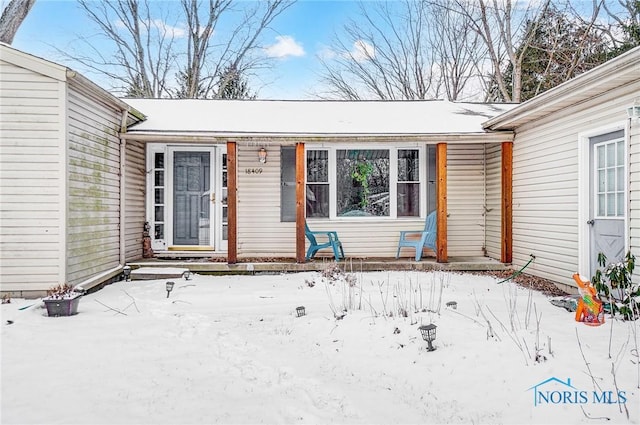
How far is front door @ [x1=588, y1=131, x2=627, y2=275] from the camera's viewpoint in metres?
4.53

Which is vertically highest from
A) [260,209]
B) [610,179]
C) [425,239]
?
[610,179]

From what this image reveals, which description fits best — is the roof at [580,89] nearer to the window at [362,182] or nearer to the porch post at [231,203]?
the window at [362,182]

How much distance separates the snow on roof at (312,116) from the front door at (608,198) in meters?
2.12

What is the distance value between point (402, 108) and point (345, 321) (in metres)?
5.71

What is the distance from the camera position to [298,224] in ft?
21.7

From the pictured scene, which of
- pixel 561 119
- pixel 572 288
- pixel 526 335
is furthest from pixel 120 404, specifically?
pixel 561 119

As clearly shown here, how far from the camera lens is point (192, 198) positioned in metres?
7.39

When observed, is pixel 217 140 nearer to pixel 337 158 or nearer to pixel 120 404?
pixel 337 158

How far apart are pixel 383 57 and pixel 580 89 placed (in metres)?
14.5

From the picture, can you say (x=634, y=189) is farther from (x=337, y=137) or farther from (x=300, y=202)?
(x=300, y=202)

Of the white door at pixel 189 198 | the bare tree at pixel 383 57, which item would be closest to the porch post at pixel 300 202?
the white door at pixel 189 198

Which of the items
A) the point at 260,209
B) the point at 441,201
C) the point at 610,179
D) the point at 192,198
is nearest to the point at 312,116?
the point at 260,209

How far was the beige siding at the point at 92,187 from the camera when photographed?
4910 millimetres

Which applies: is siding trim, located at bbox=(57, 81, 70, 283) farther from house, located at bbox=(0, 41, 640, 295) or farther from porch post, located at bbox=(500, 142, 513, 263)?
porch post, located at bbox=(500, 142, 513, 263)
